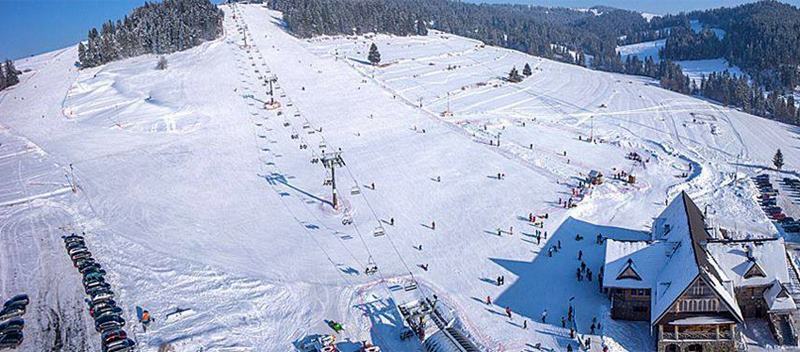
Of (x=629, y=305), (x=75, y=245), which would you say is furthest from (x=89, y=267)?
(x=629, y=305)

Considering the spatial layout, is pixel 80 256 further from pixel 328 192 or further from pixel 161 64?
pixel 161 64

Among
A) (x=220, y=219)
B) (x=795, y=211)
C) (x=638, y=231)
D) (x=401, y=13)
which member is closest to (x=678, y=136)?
(x=795, y=211)

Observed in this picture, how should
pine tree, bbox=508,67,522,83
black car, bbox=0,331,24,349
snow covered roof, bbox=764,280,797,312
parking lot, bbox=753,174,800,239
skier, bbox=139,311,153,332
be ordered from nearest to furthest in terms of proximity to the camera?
black car, bbox=0,331,24,349
snow covered roof, bbox=764,280,797,312
skier, bbox=139,311,153,332
parking lot, bbox=753,174,800,239
pine tree, bbox=508,67,522,83

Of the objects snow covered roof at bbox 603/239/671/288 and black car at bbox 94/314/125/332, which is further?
snow covered roof at bbox 603/239/671/288

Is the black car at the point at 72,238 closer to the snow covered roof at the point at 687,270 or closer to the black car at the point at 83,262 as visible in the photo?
the black car at the point at 83,262

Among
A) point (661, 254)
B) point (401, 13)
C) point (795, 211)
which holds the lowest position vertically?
point (795, 211)

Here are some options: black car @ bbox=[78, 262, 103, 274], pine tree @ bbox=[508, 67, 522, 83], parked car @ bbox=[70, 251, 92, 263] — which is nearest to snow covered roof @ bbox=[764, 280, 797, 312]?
black car @ bbox=[78, 262, 103, 274]

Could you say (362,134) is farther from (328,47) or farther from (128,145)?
(328,47)

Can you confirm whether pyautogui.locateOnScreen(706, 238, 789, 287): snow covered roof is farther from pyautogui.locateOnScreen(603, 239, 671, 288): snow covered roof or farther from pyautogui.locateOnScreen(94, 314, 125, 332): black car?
pyautogui.locateOnScreen(94, 314, 125, 332): black car
